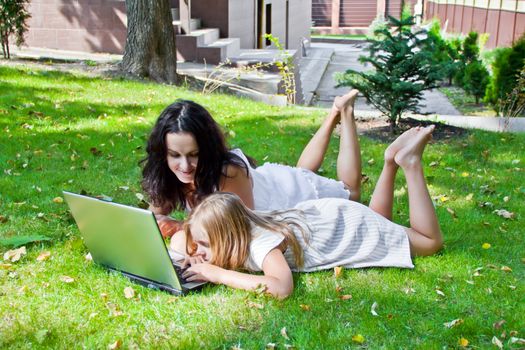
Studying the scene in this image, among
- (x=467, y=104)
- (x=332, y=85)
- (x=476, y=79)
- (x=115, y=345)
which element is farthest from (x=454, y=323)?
(x=332, y=85)

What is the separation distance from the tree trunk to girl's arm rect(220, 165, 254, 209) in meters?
6.55

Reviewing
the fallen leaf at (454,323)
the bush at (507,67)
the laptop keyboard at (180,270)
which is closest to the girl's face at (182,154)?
the laptop keyboard at (180,270)

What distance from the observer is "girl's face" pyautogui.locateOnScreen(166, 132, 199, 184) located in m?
3.75

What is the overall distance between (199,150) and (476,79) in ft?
38.6

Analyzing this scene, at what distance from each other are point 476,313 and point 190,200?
1683mm

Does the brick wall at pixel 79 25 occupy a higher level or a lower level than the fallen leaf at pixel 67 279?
higher

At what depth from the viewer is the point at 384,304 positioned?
3371 mm

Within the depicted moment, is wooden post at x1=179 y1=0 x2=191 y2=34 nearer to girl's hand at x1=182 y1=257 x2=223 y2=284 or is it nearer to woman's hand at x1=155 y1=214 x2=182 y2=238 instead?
woman's hand at x1=155 y1=214 x2=182 y2=238

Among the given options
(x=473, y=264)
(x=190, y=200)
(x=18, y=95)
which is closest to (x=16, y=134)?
(x=18, y=95)

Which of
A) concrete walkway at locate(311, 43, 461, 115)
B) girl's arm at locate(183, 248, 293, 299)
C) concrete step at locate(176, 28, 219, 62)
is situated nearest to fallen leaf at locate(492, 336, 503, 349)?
girl's arm at locate(183, 248, 293, 299)

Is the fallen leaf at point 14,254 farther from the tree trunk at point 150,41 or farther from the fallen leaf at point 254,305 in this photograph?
the tree trunk at point 150,41

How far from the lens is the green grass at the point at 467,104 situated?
1380 cm

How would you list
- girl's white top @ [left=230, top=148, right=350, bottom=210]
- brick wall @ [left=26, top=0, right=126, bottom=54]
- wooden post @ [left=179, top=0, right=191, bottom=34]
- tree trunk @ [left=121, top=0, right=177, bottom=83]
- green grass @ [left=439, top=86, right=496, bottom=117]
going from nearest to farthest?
girl's white top @ [left=230, top=148, right=350, bottom=210] → tree trunk @ [left=121, top=0, right=177, bottom=83] → green grass @ [left=439, top=86, right=496, bottom=117] → wooden post @ [left=179, top=0, right=191, bottom=34] → brick wall @ [left=26, top=0, right=126, bottom=54]

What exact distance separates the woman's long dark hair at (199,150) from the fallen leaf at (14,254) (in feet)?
2.53
